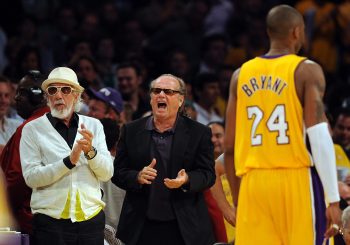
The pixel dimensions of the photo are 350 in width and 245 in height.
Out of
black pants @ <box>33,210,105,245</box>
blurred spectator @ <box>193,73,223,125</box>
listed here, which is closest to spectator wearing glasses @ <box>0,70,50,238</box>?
black pants @ <box>33,210,105,245</box>

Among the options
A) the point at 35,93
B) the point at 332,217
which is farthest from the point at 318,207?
the point at 35,93

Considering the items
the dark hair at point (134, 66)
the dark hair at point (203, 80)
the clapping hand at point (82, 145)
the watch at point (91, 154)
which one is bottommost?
the watch at point (91, 154)

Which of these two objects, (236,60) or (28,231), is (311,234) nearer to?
(28,231)

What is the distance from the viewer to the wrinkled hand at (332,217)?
7.09m

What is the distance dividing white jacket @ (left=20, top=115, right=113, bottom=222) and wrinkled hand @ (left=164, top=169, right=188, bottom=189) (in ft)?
1.48

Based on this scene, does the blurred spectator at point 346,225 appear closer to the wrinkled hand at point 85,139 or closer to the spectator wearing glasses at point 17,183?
the wrinkled hand at point 85,139

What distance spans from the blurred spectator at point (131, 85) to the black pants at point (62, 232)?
14.7ft

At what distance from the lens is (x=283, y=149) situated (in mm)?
7312

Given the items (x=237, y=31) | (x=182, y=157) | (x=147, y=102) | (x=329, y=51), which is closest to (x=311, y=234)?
(x=182, y=157)

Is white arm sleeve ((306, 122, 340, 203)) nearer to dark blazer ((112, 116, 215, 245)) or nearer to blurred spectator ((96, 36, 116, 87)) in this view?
dark blazer ((112, 116, 215, 245))

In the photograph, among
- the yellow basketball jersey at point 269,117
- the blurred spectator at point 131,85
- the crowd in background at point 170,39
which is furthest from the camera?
the crowd in background at point 170,39

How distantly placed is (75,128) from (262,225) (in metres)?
1.95

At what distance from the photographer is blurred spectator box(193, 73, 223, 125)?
13594 mm

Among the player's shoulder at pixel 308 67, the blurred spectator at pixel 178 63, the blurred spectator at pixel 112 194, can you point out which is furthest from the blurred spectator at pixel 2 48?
the player's shoulder at pixel 308 67
